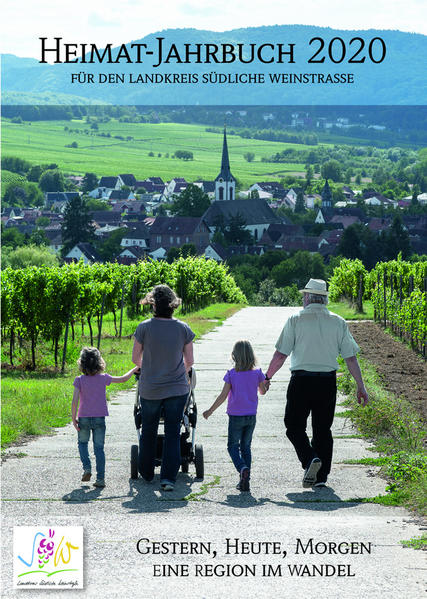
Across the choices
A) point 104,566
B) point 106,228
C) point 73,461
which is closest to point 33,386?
point 73,461

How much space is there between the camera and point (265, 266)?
11100 cm

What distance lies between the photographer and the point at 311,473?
7168mm

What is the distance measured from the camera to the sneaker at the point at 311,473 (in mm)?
7145

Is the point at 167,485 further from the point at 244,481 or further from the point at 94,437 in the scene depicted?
the point at 94,437

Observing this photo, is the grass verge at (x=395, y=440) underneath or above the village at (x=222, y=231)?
underneath

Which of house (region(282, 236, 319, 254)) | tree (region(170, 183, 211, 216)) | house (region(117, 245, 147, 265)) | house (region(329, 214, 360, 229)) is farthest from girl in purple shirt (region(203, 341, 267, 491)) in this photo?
house (region(329, 214, 360, 229))

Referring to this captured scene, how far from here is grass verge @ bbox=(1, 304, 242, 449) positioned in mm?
10277

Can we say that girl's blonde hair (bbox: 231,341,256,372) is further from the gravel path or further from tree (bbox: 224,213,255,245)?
tree (bbox: 224,213,255,245)

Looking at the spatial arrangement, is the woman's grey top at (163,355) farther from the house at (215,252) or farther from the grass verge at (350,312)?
the house at (215,252)

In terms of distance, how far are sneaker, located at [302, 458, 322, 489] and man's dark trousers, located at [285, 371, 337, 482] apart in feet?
0.42

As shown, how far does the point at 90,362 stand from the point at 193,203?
164312 millimetres

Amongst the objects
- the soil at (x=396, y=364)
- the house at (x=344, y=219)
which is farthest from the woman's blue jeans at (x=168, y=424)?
the house at (x=344, y=219)

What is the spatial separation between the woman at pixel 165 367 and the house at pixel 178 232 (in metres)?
150

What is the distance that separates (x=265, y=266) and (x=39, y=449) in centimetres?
10231
